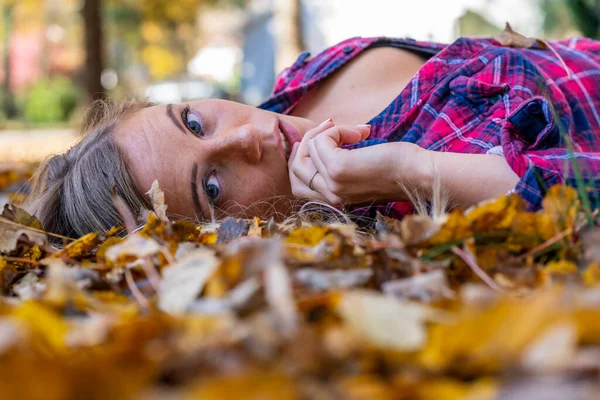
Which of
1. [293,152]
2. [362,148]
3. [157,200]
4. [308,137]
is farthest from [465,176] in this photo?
[157,200]

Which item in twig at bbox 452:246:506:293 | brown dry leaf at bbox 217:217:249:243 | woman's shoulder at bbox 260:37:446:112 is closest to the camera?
twig at bbox 452:246:506:293

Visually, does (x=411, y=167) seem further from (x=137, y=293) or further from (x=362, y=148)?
(x=137, y=293)

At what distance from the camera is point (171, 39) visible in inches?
1362

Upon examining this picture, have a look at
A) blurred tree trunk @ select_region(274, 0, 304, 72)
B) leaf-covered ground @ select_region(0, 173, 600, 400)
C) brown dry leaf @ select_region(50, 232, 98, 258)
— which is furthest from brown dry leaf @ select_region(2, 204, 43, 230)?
blurred tree trunk @ select_region(274, 0, 304, 72)

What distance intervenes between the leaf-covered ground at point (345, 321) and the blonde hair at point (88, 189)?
3.27 ft

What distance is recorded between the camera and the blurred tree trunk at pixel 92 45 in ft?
26.6

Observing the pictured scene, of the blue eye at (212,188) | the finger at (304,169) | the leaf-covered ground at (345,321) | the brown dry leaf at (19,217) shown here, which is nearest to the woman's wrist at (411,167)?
the finger at (304,169)

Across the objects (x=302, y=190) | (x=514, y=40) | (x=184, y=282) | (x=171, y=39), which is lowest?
(x=171, y=39)

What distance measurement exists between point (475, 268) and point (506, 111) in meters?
1.04

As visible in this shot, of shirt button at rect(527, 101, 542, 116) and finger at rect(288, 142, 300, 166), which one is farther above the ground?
shirt button at rect(527, 101, 542, 116)

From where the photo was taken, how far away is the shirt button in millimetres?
1760

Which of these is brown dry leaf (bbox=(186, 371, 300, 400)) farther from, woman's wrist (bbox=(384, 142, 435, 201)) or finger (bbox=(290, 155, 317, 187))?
finger (bbox=(290, 155, 317, 187))

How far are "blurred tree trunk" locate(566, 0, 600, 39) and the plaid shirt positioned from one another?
365 centimetres

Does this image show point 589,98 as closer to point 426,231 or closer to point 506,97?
point 506,97
